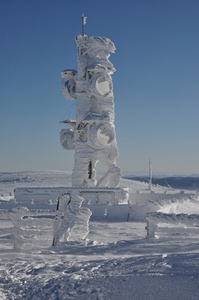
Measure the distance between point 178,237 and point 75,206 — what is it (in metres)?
3.26

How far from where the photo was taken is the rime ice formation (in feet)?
89.0

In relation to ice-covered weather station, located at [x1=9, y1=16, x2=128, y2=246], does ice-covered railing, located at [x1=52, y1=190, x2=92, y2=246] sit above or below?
A: below

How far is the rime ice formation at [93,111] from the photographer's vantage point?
2712 centimetres

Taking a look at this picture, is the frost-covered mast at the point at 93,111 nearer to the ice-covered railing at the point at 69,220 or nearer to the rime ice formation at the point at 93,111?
the rime ice formation at the point at 93,111

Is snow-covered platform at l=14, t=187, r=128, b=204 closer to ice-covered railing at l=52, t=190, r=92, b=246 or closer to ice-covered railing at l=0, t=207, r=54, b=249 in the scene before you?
ice-covered railing at l=52, t=190, r=92, b=246

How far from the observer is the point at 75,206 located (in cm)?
1163

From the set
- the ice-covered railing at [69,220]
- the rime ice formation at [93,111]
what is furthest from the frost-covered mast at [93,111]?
the ice-covered railing at [69,220]

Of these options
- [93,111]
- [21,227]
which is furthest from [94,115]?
[21,227]

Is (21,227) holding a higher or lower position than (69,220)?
lower

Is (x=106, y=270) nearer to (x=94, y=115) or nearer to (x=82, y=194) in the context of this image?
(x=82, y=194)

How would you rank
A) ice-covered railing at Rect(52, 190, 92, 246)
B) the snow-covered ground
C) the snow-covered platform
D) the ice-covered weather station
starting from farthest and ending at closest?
the ice-covered weather station → the snow-covered platform → ice-covered railing at Rect(52, 190, 92, 246) → the snow-covered ground

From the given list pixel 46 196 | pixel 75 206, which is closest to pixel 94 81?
pixel 46 196

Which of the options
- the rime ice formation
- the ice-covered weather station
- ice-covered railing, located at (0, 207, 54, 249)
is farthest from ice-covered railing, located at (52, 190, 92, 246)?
the rime ice formation

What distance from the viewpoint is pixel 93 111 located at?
27766 millimetres
